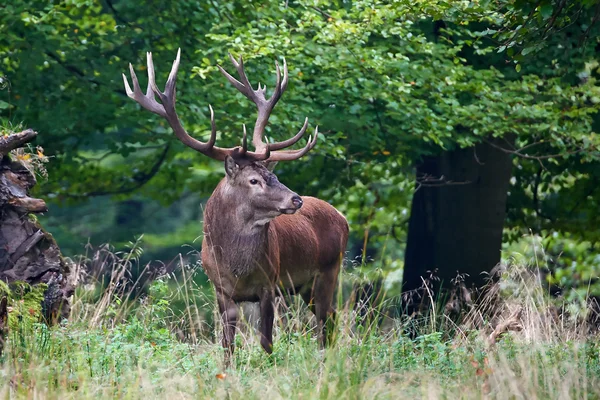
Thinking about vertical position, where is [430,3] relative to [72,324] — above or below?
above

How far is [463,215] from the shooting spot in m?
12.3

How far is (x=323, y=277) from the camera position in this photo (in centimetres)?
880

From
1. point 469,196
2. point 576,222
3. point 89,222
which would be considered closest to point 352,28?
point 469,196

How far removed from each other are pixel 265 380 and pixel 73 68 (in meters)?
7.39

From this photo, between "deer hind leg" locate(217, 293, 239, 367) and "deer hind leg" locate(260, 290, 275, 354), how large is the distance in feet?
0.68

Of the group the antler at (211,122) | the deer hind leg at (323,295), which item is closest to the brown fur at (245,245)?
the antler at (211,122)

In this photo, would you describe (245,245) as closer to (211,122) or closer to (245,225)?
(245,225)

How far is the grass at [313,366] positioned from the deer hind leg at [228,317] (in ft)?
0.27

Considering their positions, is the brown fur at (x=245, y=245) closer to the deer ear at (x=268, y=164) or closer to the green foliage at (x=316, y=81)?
the deer ear at (x=268, y=164)

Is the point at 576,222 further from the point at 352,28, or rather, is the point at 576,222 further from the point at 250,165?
the point at 250,165

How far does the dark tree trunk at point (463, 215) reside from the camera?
481 inches

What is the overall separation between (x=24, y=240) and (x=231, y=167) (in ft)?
5.25

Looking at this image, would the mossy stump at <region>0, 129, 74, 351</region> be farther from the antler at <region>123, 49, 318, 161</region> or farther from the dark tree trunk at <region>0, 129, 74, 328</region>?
the antler at <region>123, 49, 318, 161</region>

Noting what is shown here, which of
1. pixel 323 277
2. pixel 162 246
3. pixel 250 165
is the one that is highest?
pixel 250 165
